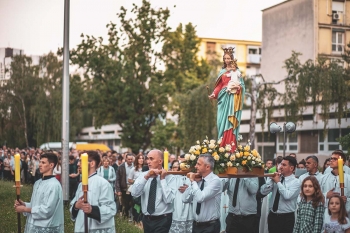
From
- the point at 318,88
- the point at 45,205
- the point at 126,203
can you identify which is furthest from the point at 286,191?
the point at 318,88

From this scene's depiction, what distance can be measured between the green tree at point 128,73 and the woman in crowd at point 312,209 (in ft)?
121

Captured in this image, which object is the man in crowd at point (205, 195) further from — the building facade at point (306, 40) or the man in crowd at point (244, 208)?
the building facade at point (306, 40)

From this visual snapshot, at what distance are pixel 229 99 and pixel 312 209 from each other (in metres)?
4.43

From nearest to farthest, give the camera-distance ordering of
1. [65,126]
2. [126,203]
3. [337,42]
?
[126,203]
[65,126]
[337,42]

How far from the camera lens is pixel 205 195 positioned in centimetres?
1024

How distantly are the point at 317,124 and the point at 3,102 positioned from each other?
79.4ft

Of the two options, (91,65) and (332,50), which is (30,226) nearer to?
(91,65)

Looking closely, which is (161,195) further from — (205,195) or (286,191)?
(286,191)

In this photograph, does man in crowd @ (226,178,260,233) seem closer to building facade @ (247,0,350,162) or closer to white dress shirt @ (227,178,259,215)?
white dress shirt @ (227,178,259,215)

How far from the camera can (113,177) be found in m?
22.1

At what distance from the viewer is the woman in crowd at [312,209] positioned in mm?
9859

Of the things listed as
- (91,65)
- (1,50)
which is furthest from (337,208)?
(1,50)

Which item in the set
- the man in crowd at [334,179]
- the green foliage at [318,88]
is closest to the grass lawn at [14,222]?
the man in crowd at [334,179]

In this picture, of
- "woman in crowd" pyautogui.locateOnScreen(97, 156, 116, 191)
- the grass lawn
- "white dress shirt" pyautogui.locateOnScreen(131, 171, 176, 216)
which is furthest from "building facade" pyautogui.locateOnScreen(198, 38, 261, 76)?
"white dress shirt" pyautogui.locateOnScreen(131, 171, 176, 216)
